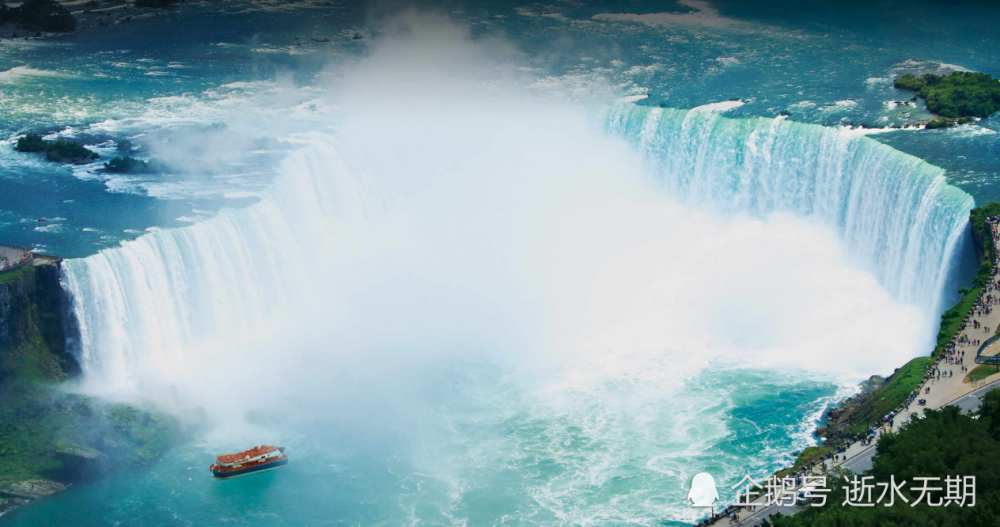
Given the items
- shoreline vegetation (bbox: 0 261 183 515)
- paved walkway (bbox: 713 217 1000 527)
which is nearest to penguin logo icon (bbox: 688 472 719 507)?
paved walkway (bbox: 713 217 1000 527)

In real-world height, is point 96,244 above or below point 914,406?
above

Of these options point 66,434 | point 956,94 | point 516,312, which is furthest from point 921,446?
point 956,94

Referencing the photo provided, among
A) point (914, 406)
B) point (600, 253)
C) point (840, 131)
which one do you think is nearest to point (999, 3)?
point (840, 131)

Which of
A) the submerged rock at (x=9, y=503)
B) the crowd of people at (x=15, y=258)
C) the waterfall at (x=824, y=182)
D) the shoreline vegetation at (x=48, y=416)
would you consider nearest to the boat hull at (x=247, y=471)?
the shoreline vegetation at (x=48, y=416)

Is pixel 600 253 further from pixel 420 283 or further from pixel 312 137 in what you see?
pixel 312 137

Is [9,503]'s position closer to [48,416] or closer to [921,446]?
[48,416]

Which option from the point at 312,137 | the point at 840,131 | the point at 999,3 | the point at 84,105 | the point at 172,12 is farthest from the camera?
the point at 172,12
